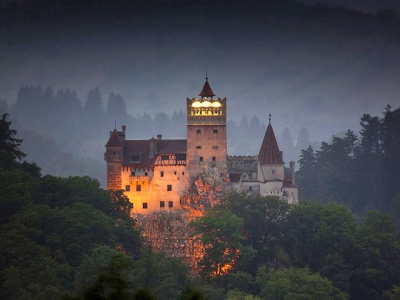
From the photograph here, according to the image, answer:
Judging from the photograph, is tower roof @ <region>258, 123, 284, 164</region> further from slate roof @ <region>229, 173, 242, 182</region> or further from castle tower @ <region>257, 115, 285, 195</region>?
slate roof @ <region>229, 173, 242, 182</region>

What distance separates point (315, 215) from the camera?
107 m

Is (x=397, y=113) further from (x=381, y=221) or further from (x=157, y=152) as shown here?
(x=157, y=152)

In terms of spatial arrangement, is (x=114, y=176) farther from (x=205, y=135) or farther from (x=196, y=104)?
(x=196, y=104)

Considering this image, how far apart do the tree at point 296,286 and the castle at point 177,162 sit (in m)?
13.0

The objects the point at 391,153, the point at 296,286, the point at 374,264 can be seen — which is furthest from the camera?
the point at 391,153

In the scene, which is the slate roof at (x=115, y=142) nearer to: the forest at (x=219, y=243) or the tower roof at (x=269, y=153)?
the forest at (x=219, y=243)

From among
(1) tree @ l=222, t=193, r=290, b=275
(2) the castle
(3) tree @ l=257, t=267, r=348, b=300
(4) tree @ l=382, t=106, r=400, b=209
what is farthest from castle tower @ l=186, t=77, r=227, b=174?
(4) tree @ l=382, t=106, r=400, b=209

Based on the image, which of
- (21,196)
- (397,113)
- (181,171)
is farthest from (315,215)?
(397,113)

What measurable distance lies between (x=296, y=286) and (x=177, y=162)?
19.3m

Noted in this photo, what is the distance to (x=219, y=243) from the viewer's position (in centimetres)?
10175

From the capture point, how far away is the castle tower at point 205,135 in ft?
347

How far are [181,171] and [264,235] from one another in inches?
Answer: 373

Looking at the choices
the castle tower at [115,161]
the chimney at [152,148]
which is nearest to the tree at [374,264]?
the chimney at [152,148]

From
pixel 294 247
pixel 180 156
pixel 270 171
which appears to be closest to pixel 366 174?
pixel 270 171
